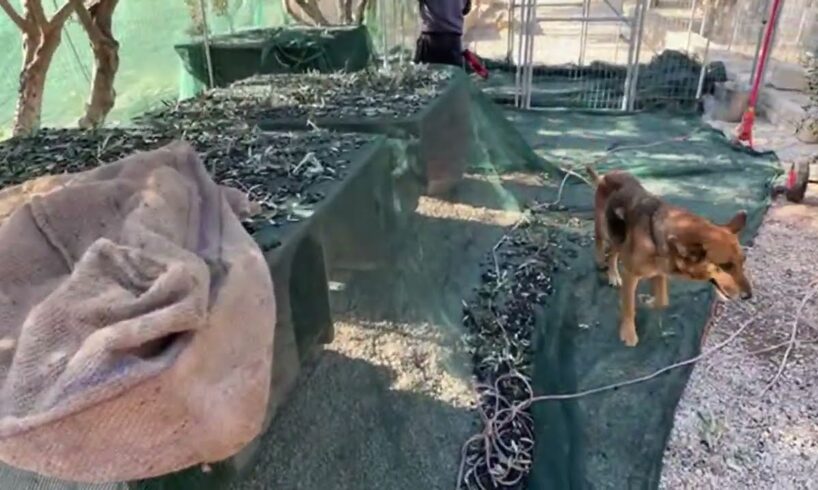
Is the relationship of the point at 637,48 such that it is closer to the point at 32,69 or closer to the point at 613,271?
the point at 613,271

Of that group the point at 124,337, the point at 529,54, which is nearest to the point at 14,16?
the point at 124,337

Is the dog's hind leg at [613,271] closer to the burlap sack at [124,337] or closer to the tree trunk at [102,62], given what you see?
the burlap sack at [124,337]

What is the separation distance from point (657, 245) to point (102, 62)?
311 centimetres

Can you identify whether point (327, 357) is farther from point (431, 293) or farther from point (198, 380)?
point (198, 380)

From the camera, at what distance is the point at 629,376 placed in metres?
2.37

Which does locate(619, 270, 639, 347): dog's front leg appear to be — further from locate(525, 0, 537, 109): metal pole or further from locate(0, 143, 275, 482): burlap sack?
locate(525, 0, 537, 109): metal pole

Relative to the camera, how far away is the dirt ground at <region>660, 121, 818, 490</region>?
1.96 m

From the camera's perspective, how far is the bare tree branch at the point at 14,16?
2996mm

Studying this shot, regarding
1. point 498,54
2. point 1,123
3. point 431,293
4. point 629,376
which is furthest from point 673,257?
point 498,54

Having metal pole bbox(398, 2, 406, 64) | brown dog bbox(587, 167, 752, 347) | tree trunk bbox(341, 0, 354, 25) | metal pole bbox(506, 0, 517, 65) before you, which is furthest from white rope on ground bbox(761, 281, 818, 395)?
tree trunk bbox(341, 0, 354, 25)

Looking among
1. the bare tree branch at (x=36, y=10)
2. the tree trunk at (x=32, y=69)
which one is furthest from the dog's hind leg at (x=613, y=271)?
the bare tree branch at (x=36, y=10)

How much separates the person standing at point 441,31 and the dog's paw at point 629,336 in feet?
10.3

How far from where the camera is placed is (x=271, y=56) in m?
5.60

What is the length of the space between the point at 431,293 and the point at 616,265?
0.95 meters
